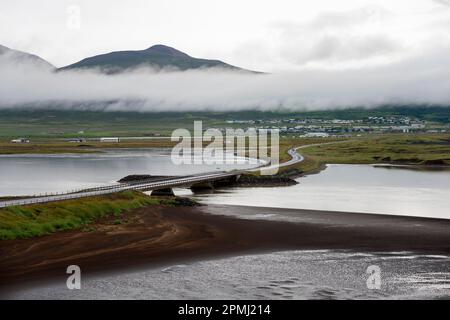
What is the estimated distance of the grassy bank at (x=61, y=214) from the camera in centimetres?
4044

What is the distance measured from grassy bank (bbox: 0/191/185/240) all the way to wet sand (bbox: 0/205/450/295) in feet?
3.46

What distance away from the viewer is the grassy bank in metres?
40.4

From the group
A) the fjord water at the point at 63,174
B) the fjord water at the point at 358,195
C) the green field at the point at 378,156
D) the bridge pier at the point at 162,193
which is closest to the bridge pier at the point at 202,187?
the fjord water at the point at 358,195

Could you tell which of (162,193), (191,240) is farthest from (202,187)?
(191,240)

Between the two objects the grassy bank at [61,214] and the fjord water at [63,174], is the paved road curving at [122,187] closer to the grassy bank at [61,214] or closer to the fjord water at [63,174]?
the grassy bank at [61,214]

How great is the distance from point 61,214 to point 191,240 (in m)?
11.3

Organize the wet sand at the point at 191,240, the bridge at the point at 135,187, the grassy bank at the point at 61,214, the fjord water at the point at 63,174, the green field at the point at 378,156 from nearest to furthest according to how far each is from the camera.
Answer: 1. the wet sand at the point at 191,240
2. the grassy bank at the point at 61,214
3. the bridge at the point at 135,187
4. the fjord water at the point at 63,174
5. the green field at the point at 378,156

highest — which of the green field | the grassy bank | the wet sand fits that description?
the grassy bank

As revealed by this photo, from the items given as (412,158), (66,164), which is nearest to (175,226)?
(66,164)

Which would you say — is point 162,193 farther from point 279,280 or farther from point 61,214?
point 279,280

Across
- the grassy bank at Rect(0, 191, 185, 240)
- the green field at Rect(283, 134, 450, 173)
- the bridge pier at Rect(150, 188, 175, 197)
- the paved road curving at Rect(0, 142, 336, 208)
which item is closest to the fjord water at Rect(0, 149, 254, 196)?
the paved road curving at Rect(0, 142, 336, 208)

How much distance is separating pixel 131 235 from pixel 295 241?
1126cm

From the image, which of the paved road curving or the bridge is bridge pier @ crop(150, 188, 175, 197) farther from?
the paved road curving

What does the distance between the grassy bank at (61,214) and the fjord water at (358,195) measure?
12041mm
